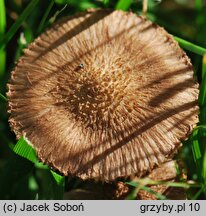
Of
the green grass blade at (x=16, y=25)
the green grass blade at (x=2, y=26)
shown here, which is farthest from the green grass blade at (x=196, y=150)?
the green grass blade at (x=2, y=26)

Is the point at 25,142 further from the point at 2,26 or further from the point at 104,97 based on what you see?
the point at 2,26

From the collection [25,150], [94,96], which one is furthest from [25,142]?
[94,96]

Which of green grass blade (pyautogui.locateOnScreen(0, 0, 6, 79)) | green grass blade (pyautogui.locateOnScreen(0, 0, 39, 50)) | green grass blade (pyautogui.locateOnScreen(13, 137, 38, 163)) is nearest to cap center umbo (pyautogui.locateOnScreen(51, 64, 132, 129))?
green grass blade (pyautogui.locateOnScreen(13, 137, 38, 163))

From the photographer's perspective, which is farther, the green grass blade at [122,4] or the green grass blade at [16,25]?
the green grass blade at [122,4]

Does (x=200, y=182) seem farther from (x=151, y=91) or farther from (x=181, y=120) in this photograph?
(x=151, y=91)

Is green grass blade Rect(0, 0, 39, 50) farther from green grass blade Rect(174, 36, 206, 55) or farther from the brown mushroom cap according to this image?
green grass blade Rect(174, 36, 206, 55)

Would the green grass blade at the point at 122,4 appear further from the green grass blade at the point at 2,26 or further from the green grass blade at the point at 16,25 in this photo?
the green grass blade at the point at 2,26
